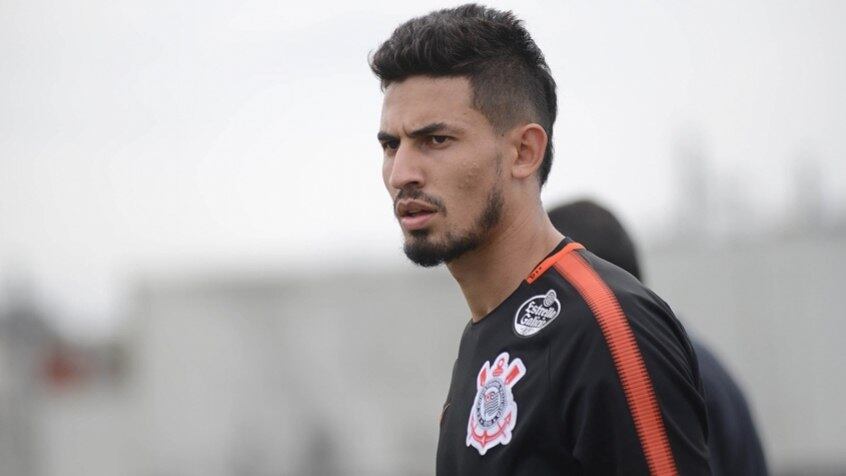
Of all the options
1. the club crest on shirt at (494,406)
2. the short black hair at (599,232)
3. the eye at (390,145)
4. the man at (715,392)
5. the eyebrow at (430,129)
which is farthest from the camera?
the short black hair at (599,232)

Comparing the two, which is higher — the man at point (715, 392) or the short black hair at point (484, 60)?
the short black hair at point (484, 60)

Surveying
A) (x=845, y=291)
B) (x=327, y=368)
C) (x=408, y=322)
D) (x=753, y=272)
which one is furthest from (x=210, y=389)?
(x=845, y=291)

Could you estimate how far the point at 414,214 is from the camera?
8.93 feet

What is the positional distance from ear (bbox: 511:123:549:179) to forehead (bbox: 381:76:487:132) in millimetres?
106

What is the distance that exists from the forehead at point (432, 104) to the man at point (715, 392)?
3.62 ft

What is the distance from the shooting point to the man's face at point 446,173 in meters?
2.67

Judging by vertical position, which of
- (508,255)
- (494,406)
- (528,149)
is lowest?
(494,406)

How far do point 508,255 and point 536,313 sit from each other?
0.21 metres

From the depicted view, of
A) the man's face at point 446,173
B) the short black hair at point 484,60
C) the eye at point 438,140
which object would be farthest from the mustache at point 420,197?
the short black hair at point 484,60

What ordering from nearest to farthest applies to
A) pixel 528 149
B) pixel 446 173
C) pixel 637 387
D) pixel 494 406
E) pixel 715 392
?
pixel 637 387
pixel 494 406
pixel 446 173
pixel 528 149
pixel 715 392

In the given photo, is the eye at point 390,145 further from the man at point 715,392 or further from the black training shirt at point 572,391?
the man at point 715,392

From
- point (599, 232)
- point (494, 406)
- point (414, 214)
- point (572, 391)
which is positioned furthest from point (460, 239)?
Result: point (599, 232)

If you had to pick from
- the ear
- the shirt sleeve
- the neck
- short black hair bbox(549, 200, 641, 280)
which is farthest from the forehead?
short black hair bbox(549, 200, 641, 280)

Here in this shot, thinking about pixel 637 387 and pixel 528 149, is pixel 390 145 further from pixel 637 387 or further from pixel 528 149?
pixel 637 387
